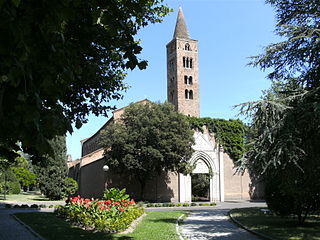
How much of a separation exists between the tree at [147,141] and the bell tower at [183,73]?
18621 mm

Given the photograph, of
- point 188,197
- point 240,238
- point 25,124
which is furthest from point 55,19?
point 188,197

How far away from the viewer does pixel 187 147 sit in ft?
108

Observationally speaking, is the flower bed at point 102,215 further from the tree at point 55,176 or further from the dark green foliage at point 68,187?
the dark green foliage at point 68,187

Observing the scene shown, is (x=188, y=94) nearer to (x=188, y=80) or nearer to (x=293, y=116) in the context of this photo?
(x=188, y=80)

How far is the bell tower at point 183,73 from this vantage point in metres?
52.4

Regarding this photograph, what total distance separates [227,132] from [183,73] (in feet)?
52.9

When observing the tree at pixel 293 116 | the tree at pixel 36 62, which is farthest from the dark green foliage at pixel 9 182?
the tree at pixel 36 62

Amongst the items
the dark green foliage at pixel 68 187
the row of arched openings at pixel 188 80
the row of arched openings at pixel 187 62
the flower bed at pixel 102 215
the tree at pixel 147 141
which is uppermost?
the row of arched openings at pixel 187 62

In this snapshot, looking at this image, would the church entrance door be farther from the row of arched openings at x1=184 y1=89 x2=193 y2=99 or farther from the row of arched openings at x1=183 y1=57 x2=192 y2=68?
the row of arched openings at x1=183 y1=57 x2=192 y2=68

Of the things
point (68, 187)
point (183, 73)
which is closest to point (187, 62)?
point (183, 73)

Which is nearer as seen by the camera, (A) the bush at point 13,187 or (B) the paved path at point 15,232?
(B) the paved path at point 15,232

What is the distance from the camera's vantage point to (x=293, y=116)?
34.0ft

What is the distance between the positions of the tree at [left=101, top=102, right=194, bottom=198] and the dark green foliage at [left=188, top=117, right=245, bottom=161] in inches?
252

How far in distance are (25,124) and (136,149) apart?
28.5m
